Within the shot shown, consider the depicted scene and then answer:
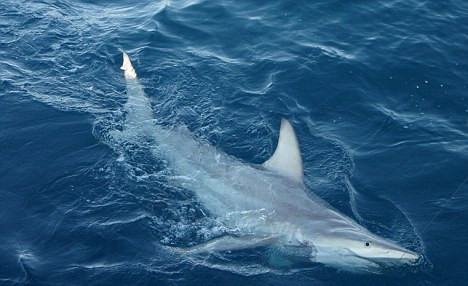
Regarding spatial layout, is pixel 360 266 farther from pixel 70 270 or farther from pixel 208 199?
pixel 70 270

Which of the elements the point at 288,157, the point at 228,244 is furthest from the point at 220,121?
the point at 228,244

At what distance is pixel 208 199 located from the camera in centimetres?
1119

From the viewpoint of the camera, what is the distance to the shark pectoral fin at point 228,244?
32.1 feet

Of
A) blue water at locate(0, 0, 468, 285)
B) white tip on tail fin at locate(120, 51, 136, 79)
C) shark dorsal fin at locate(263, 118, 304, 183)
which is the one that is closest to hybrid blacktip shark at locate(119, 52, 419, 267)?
shark dorsal fin at locate(263, 118, 304, 183)

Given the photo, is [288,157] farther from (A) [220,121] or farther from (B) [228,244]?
(A) [220,121]

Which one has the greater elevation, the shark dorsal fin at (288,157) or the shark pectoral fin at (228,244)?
the shark dorsal fin at (288,157)

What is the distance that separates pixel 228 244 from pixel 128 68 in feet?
22.4

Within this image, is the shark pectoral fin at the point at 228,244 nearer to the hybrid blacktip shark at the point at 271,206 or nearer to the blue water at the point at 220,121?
the hybrid blacktip shark at the point at 271,206

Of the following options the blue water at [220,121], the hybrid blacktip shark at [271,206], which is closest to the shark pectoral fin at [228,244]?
the hybrid blacktip shark at [271,206]

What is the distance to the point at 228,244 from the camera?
10.1m

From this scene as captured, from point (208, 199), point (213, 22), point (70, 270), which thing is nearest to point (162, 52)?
point (213, 22)

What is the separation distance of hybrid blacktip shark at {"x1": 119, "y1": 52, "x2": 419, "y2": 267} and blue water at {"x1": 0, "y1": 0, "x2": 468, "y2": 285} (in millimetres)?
358

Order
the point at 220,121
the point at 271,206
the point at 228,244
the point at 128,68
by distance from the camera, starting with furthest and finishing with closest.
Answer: the point at 128,68 → the point at 220,121 → the point at 271,206 → the point at 228,244

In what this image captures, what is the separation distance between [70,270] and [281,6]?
12.8 meters
